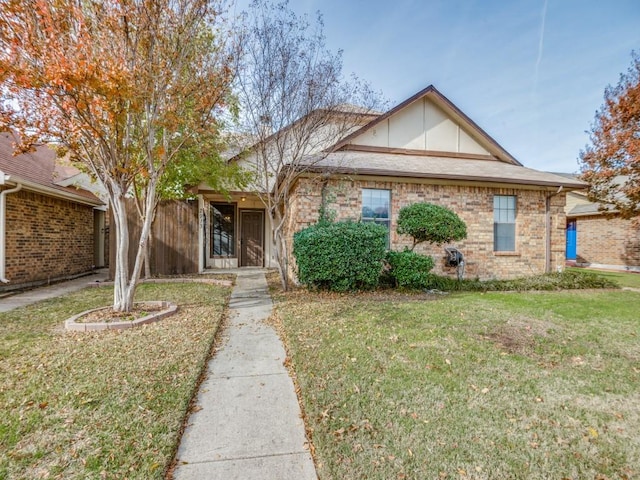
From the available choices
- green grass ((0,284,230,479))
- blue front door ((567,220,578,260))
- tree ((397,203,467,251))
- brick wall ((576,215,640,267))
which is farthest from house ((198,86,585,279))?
blue front door ((567,220,578,260))

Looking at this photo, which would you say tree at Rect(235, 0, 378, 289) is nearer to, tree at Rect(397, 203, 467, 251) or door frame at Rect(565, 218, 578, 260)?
tree at Rect(397, 203, 467, 251)

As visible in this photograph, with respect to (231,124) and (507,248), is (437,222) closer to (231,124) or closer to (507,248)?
(507,248)

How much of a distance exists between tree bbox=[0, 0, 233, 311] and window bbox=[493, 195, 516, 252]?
8692 millimetres

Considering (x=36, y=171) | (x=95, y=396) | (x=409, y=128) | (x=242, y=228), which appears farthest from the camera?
(x=242, y=228)

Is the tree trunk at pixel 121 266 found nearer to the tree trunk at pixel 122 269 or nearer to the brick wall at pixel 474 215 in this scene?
the tree trunk at pixel 122 269

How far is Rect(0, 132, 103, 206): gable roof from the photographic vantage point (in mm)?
8016

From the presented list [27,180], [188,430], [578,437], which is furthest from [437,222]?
[27,180]

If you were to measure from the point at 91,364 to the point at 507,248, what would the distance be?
35.5 ft

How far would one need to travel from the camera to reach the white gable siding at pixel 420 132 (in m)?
10.8

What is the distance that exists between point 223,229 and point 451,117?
10018 mm

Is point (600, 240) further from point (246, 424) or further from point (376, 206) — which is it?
A: point (246, 424)

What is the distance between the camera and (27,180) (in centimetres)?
801

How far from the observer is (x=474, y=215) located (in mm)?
9633

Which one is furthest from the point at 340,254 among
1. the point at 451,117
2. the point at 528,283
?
the point at 451,117
